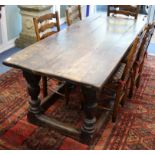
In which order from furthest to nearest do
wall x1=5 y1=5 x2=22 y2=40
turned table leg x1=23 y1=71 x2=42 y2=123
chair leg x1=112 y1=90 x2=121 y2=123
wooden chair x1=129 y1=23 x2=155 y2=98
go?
wall x1=5 y1=5 x2=22 y2=40, wooden chair x1=129 y1=23 x2=155 y2=98, chair leg x1=112 y1=90 x2=121 y2=123, turned table leg x1=23 y1=71 x2=42 y2=123

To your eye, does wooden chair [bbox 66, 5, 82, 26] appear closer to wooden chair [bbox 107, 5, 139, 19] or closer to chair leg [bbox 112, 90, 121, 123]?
wooden chair [bbox 107, 5, 139, 19]

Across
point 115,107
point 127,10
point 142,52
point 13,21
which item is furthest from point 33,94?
point 13,21

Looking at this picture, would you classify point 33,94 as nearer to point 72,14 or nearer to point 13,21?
point 72,14

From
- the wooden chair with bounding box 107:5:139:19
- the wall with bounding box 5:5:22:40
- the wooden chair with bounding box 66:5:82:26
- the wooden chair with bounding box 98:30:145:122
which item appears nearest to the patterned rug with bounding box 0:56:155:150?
the wooden chair with bounding box 98:30:145:122

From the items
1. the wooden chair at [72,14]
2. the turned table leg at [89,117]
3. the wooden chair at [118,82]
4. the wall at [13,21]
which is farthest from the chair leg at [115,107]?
the wall at [13,21]

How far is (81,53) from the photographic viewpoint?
2102 millimetres

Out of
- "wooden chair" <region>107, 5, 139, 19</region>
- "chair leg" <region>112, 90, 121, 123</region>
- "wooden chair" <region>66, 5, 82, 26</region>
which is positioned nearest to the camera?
"chair leg" <region>112, 90, 121, 123</region>

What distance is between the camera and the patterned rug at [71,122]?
82.5 inches

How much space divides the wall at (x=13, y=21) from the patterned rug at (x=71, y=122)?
1.43 metres

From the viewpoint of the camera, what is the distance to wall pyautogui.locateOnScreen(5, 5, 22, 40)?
397cm

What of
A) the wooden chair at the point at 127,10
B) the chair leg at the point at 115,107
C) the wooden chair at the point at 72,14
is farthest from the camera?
the wooden chair at the point at 127,10

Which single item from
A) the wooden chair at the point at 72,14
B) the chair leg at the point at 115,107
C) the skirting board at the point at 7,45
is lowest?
the chair leg at the point at 115,107

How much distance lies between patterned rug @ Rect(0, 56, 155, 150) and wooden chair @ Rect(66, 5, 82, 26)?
0.93 meters

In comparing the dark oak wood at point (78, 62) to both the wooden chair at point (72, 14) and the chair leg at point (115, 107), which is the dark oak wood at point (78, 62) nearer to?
the chair leg at point (115, 107)
